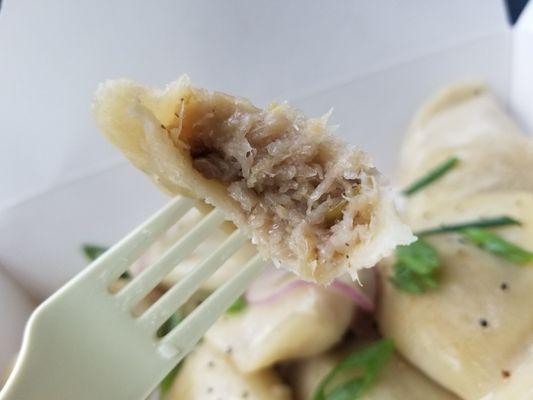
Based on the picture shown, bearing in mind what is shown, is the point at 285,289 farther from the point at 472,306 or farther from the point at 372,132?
the point at 372,132

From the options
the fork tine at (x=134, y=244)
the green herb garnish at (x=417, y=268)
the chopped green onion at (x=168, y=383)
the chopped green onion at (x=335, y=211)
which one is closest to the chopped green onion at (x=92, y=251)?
the chopped green onion at (x=168, y=383)

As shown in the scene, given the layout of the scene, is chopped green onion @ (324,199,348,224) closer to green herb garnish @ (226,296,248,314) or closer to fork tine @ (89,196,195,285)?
fork tine @ (89,196,195,285)

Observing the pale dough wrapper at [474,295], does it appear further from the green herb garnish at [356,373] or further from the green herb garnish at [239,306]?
the green herb garnish at [239,306]

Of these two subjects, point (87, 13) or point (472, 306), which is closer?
point (472, 306)

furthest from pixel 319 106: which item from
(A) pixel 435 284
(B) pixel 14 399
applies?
(B) pixel 14 399

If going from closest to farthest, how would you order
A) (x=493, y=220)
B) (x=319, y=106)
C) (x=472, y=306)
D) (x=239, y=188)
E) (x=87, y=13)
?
(x=239, y=188), (x=472, y=306), (x=493, y=220), (x=87, y=13), (x=319, y=106)

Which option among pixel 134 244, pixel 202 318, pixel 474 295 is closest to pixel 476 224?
pixel 474 295

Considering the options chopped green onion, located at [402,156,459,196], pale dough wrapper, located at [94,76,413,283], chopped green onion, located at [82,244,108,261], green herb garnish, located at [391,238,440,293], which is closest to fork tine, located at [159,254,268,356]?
pale dough wrapper, located at [94,76,413,283]
